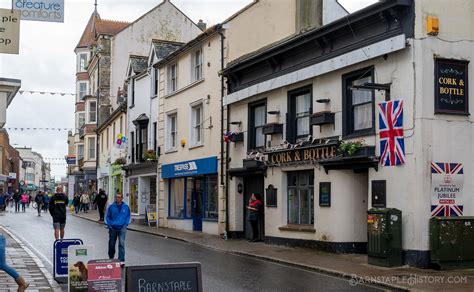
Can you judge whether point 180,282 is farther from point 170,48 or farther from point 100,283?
point 170,48

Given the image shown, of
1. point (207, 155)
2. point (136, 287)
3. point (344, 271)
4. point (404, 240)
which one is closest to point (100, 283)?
point (136, 287)

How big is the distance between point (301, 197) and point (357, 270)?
5946 mm

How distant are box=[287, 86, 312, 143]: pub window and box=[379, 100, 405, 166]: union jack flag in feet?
12.7

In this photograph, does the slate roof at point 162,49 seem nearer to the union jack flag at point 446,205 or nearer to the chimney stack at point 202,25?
the chimney stack at point 202,25

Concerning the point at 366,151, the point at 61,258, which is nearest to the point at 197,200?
the point at 366,151

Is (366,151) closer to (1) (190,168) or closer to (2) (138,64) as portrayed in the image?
(1) (190,168)

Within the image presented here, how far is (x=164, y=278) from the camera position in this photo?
728 centimetres

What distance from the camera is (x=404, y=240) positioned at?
49.6 ft

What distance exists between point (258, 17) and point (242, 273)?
14.2m

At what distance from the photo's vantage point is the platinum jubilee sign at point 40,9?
9.66 m

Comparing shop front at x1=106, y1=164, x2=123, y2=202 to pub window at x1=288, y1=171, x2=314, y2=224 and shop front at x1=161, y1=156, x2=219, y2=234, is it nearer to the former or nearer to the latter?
shop front at x1=161, y1=156, x2=219, y2=234

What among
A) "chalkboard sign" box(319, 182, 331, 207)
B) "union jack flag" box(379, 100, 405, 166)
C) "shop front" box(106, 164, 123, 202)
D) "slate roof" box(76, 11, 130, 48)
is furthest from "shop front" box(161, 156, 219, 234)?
"slate roof" box(76, 11, 130, 48)

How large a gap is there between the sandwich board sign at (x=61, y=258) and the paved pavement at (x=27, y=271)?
187mm

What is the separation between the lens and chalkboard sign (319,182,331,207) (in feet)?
59.6
